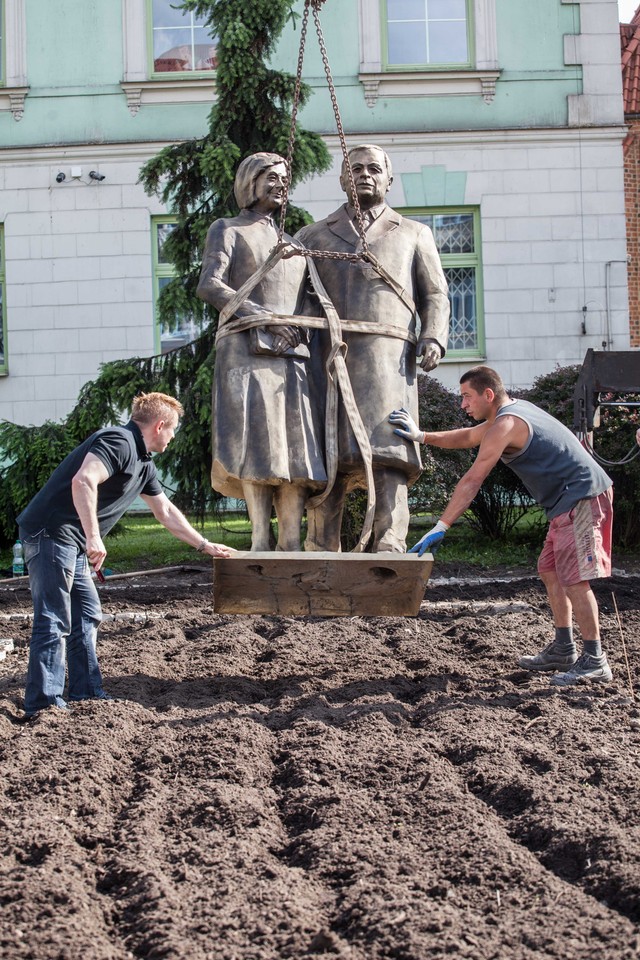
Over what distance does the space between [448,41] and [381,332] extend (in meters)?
10.9

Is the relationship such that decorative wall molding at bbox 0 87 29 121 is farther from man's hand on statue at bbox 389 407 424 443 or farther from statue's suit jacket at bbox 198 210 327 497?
man's hand on statue at bbox 389 407 424 443

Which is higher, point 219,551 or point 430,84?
point 430,84


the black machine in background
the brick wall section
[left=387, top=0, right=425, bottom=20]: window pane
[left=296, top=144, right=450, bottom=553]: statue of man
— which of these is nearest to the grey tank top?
[left=296, top=144, right=450, bottom=553]: statue of man

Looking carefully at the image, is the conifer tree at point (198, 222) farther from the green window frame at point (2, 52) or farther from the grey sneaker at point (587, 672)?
the green window frame at point (2, 52)

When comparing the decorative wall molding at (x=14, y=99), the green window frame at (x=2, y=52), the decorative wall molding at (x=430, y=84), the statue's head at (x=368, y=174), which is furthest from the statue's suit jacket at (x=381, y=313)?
the green window frame at (x=2, y=52)

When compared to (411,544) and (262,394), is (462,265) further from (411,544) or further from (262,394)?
(262,394)

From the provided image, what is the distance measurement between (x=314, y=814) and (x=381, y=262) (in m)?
3.21

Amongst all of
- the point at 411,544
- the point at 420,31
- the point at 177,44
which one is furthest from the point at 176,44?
the point at 411,544

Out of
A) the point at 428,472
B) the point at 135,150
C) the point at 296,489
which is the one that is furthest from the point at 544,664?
the point at 135,150

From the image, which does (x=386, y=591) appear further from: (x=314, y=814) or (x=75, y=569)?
(x=314, y=814)

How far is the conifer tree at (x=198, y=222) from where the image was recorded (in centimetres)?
1027

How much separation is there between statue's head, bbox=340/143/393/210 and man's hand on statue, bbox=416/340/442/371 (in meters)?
0.82

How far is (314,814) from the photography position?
12.4ft

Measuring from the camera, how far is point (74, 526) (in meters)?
5.32
